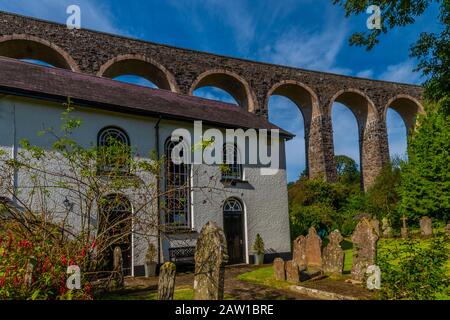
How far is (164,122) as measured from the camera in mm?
13383

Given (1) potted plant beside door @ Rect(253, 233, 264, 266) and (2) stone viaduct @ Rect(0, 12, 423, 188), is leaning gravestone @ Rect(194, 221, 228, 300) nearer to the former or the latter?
(1) potted plant beside door @ Rect(253, 233, 264, 266)

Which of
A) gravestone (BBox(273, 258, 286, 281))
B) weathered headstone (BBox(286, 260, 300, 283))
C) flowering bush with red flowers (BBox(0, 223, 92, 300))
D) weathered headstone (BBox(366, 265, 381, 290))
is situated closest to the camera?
flowering bush with red flowers (BBox(0, 223, 92, 300))

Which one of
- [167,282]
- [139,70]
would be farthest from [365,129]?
[167,282]

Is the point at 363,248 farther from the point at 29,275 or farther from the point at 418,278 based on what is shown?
the point at 29,275

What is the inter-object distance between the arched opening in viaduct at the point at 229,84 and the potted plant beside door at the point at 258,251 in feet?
44.6

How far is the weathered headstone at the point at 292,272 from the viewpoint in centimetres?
938

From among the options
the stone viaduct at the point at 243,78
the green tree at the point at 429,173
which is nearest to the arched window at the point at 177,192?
the stone viaduct at the point at 243,78

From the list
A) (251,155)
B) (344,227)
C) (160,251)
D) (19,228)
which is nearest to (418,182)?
(344,227)

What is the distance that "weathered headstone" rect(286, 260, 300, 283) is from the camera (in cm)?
938

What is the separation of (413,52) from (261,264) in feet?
28.6

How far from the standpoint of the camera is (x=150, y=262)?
1165 cm

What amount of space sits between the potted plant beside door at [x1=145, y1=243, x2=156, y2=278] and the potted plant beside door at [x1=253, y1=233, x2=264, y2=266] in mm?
4116

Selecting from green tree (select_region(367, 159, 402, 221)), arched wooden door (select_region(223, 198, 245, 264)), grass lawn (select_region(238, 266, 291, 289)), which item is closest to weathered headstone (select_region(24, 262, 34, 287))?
grass lawn (select_region(238, 266, 291, 289))
